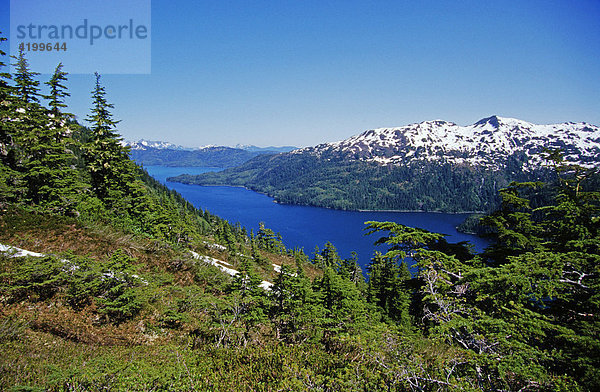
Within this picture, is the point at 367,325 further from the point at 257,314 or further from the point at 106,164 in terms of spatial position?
the point at 106,164

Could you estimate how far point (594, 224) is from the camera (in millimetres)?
11867

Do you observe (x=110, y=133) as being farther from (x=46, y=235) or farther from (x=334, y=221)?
(x=334, y=221)

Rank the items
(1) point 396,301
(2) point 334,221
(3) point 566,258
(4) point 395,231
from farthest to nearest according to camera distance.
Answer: (2) point 334,221, (1) point 396,301, (4) point 395,231, (3) point 566,258

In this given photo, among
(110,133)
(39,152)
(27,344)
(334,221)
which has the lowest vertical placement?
(334,221)

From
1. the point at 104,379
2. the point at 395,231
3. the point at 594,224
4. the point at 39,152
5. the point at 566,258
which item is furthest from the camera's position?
the point at 39,152

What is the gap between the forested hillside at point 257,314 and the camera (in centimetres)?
586

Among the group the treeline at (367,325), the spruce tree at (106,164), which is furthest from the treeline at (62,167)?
the treeline at (367,325)

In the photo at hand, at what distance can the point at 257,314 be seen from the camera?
34.9 feet

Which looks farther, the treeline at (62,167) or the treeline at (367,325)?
the treeline at (62,167)

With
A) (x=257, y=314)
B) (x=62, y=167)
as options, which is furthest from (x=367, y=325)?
(x=62, y=167)

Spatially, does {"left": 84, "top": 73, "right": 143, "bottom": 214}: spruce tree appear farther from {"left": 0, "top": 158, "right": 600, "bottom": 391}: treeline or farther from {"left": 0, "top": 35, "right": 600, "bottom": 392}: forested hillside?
{"left": 0, "top": 158, "right": 600, "bottom": 391}: treeline

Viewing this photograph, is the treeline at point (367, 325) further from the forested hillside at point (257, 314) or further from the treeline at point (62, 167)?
the treeline at point (62, 167)

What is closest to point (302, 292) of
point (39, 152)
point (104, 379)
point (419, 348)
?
point (419, 348)

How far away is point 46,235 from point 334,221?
7293 inches
